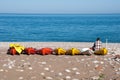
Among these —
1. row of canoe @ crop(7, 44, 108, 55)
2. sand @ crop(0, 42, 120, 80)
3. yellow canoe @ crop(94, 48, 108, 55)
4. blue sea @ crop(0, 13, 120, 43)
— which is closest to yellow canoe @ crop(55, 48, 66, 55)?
row of canoe @ crop(7, 44, 108, 55)

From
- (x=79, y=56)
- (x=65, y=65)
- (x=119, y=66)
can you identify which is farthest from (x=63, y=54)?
(x=119, y=66)

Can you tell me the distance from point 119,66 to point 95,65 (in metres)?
1.25

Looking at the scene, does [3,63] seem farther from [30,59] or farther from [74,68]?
[74,68]

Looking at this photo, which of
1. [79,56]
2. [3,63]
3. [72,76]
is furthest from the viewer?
[79,56]

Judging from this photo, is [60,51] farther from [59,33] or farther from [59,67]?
[59,33]

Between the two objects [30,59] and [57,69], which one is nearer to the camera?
[57,69]

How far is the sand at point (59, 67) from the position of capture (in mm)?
15789

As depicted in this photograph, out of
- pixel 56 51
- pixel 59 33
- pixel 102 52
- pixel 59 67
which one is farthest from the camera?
pixel 59 33

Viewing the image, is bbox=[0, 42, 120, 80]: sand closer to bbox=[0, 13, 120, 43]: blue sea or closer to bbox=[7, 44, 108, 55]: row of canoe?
bbox=[7, 44, 108, 55]: row of canoe

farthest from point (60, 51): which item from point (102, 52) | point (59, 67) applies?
point (59, 67)

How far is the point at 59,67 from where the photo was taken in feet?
56.7

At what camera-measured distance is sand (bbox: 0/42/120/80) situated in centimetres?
1579

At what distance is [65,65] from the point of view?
17625mm

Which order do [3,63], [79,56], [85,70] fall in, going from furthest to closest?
[79,56]
[3,63]
[85,70]
